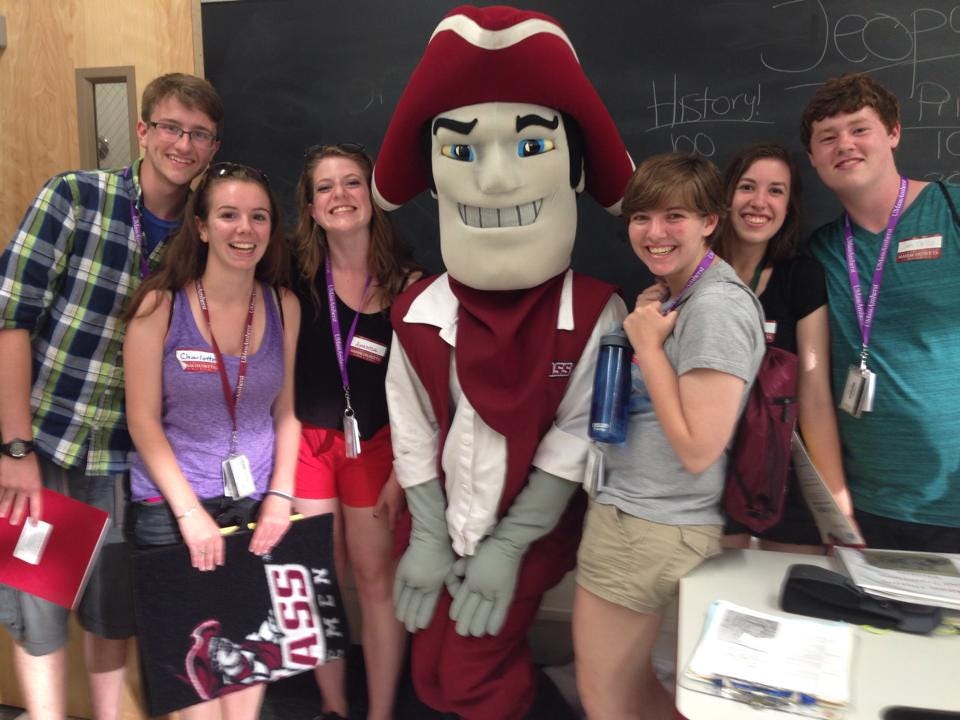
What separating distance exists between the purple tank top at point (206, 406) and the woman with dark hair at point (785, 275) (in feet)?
4.09

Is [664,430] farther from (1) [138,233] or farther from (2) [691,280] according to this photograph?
(1) [138,233]

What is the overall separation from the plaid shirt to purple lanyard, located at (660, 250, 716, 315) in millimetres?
1360

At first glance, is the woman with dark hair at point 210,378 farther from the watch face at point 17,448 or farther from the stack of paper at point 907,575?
the stack of paper at point 907,575

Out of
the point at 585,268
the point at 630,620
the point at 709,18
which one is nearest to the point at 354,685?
the point at 630,620

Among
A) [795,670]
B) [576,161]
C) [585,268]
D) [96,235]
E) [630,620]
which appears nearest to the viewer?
[795,670]

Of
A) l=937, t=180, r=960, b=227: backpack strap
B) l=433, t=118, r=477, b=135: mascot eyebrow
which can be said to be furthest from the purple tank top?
l=937, t=180, r=960, b=227: backpack strap

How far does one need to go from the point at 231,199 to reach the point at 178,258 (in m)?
0.21

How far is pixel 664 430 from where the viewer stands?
1429 mm

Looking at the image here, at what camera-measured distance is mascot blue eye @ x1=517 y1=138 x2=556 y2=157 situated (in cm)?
165

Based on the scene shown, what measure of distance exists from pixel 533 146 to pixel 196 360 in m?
0.99

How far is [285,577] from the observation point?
1.87 metres

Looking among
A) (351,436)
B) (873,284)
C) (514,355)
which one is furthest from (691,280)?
(351,436)

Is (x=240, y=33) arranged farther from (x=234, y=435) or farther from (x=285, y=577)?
(x=285, y=577)

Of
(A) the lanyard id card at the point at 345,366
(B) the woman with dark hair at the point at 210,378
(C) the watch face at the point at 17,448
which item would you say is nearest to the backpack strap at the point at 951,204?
(A) the lanyard id card at the point at 345,366
